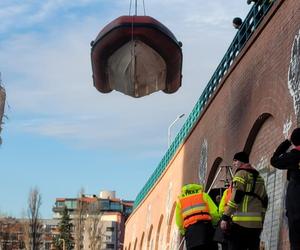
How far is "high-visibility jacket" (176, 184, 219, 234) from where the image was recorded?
902cm

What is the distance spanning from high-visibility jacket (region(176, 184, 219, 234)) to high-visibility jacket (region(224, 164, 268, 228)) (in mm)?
996

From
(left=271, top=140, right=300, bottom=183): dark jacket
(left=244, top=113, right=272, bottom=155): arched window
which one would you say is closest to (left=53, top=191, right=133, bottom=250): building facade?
(left=244, top=113, right=272, bottom=155): arched window

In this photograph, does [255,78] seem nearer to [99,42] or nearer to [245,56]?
[245,56]

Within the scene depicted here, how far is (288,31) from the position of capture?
9969mm

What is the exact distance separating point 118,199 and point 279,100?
434ft

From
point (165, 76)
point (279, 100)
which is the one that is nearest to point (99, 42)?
point (165, 76)

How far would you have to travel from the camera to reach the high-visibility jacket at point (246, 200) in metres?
8.00

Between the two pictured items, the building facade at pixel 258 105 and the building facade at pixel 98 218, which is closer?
the building facade at pixel 258 105

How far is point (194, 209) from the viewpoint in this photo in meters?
9.02

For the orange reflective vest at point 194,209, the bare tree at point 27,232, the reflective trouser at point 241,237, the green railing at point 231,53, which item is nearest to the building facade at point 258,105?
the green railing at point 231,53

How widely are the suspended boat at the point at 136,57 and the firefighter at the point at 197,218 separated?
14.5ft

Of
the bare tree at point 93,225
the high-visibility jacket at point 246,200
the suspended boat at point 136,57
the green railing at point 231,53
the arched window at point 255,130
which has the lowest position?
the high-visibility jacket at point 246,200

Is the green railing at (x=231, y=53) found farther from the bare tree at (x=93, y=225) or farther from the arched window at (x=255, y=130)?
the bare tree at (x=93, y=225)

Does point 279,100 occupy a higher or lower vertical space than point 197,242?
higher
